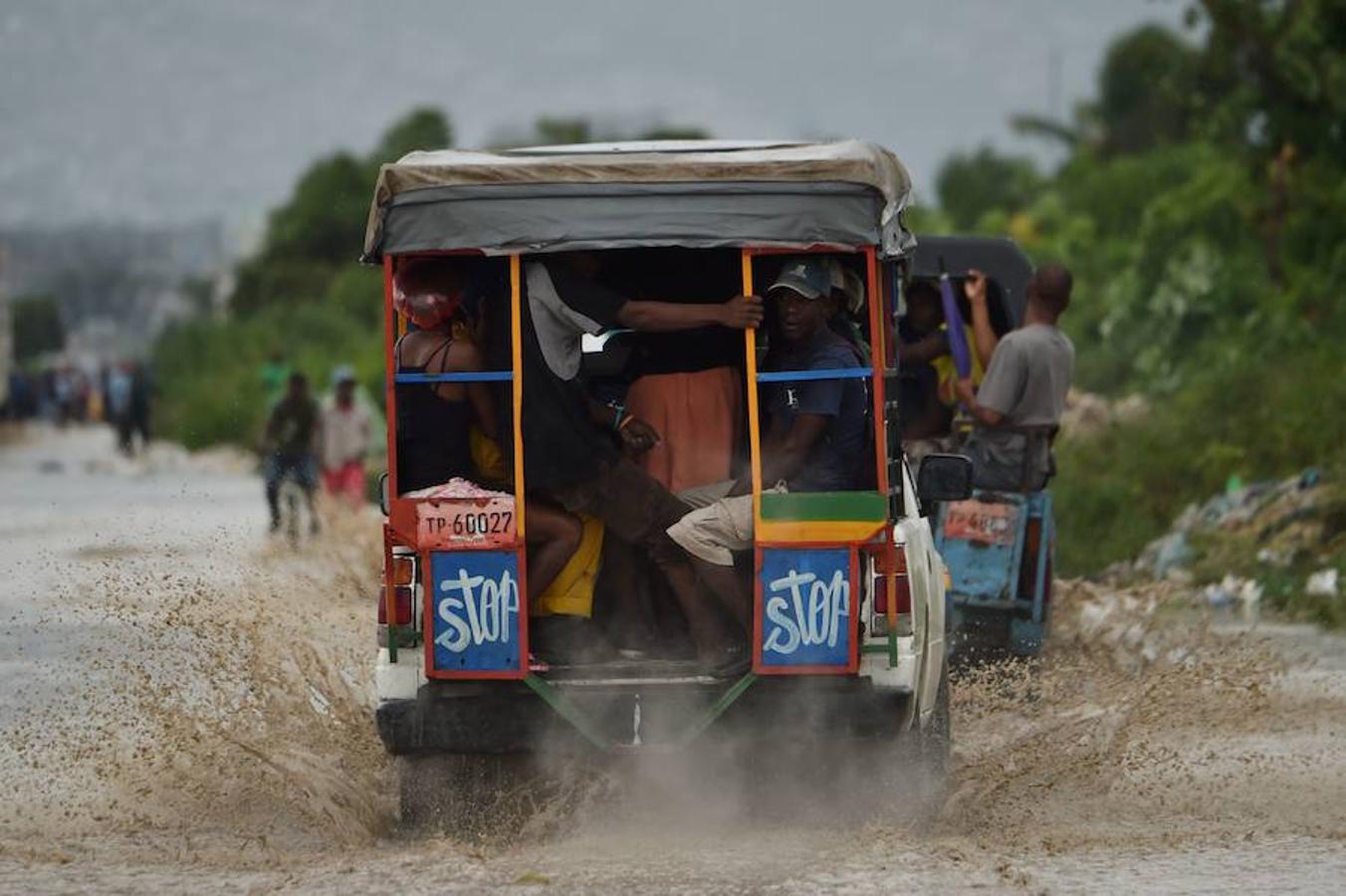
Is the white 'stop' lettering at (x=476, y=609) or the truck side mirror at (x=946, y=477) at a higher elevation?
the truck side mirror at (x=946, y=477)

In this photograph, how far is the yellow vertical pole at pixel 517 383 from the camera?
8.04 metres

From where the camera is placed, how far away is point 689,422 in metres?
8.65

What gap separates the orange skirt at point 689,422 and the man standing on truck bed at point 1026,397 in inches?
135

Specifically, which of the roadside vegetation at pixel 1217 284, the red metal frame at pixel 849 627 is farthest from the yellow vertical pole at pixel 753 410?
the roadside vegetation at pixel 1217 284

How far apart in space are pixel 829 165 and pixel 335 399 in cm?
1438

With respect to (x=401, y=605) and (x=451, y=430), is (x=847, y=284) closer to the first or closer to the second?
(x=451, y=430)

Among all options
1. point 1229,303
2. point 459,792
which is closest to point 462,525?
point 459,792

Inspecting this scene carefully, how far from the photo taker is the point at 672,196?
25.8 feet

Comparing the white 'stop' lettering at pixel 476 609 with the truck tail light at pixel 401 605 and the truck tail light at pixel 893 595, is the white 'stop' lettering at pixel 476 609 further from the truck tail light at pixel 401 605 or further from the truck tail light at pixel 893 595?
the truck tail light at pixel 893 595

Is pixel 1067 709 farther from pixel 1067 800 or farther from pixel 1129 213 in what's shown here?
pixel 1129 213

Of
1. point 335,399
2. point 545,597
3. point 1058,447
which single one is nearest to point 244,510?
point 335,399

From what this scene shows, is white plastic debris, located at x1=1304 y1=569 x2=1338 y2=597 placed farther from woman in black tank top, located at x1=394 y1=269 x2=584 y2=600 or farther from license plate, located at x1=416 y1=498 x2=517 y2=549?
license plate, located at x1=416 y1=498 x2=517 y2=549

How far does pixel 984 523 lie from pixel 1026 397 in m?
0.64

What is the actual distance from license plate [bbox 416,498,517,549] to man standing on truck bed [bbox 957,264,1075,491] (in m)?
4.42
